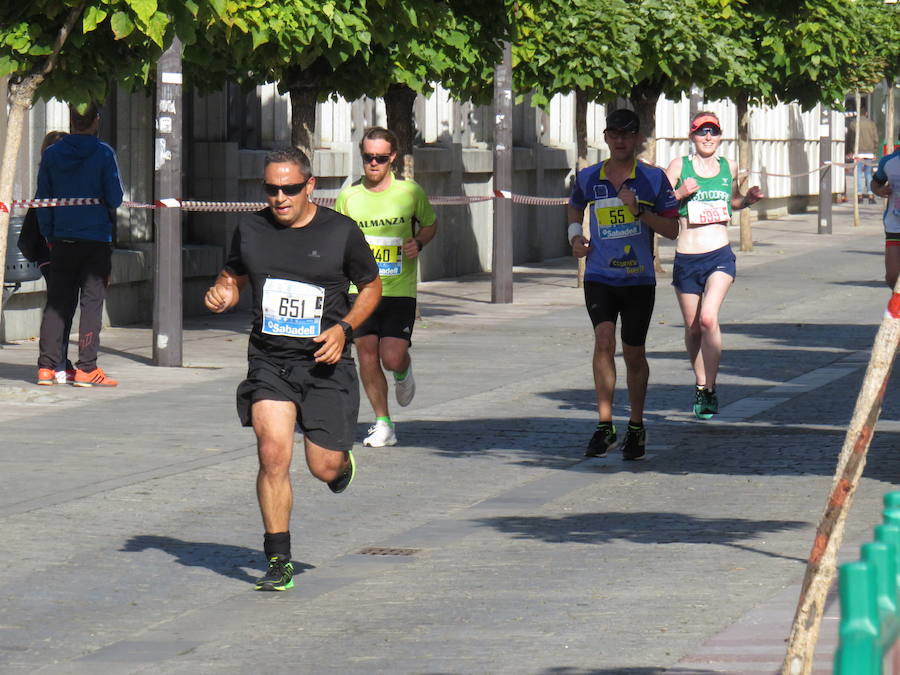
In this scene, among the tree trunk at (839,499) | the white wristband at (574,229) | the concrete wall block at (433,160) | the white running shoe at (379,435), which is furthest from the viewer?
the concrete wall block at (433,160)

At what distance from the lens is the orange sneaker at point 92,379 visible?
13.7m

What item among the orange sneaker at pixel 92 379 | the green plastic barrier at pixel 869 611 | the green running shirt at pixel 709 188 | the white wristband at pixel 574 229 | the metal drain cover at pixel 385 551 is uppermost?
the green running shirt at pixel 709 188

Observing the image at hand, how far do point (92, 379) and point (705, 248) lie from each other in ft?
14.2

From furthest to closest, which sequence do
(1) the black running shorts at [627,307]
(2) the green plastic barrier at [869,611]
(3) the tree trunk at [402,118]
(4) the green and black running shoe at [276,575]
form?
(3) the tree trunk at [402,118], (1) the black running shorts at [627,307], (4) the green and black running shoe at [276,575], (2) the green plastic barrier at [869,611]

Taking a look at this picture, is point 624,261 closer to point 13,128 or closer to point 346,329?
point 346,329

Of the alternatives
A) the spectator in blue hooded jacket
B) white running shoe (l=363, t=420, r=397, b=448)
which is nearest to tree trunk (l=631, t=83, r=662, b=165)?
the spectator in blue hooded jacket

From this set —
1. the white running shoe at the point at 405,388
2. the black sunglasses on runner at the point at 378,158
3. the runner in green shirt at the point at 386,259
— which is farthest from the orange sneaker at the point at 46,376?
the black sunglasses on runner at the point at 378,158

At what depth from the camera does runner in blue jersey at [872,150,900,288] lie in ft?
40.6

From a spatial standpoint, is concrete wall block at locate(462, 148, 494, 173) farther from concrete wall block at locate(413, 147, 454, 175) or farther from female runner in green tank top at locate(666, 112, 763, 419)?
female runner in green tank top at locate(666, 112, 763, 419)

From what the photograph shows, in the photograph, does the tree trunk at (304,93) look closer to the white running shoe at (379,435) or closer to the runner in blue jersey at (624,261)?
the white running shoe at (379,435)

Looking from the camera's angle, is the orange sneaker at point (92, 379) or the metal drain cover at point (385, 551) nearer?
the metal drain cover at point (385, 551)

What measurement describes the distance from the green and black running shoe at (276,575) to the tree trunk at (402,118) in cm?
1164

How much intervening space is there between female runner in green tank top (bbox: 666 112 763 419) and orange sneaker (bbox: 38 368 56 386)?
14.1 ft

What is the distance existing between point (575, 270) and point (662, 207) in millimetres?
17403
